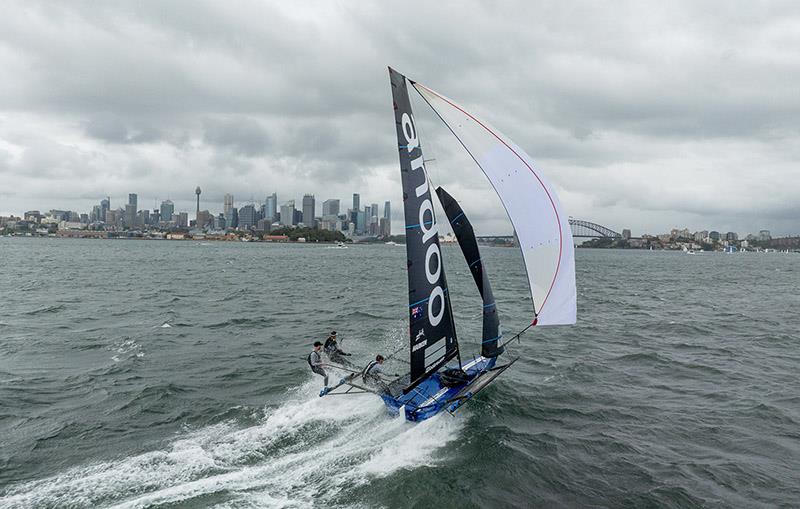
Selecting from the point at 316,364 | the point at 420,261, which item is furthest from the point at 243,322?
the point at 420,261

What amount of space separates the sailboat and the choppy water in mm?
787

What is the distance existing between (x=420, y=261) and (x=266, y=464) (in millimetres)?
4997

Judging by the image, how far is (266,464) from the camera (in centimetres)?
938

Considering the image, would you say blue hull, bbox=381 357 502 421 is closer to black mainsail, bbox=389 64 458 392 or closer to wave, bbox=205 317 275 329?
black mainsail, bbox=389 64 458 392

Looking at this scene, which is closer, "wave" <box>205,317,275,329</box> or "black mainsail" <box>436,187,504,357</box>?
"black mainsail" <box>436,187,504,357</box>

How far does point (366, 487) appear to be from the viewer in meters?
8.74

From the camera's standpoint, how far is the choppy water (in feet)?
29.0

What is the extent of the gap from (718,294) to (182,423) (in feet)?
143

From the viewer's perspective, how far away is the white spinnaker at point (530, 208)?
1059 cm

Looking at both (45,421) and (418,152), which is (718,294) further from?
(45,421)

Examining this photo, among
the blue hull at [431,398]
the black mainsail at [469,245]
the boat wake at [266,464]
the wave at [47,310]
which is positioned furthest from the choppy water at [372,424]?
the wave at [47,310]

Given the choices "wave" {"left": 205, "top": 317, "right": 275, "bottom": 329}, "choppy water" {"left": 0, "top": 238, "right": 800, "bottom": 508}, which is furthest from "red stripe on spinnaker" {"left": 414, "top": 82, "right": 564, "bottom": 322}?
"wave" {"left": 205, "top": 317, "right": 275, "bottom": 329}

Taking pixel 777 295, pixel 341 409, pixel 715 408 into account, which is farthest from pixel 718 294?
pixel 341 409

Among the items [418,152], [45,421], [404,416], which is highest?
[418,152]
